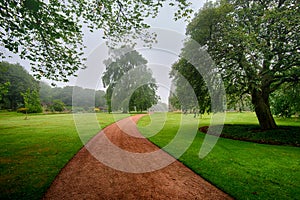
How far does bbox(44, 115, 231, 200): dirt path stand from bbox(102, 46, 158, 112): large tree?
2356 cm

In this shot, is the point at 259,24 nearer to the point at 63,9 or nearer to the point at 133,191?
the point at 63,9

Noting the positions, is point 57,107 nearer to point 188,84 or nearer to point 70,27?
point 188,84

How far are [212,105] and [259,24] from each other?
651 centimetres

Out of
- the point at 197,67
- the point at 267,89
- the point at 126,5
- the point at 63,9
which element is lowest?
the point at 267,89

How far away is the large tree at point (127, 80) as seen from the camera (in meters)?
30.2

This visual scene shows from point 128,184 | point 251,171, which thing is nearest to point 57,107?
point 128,184

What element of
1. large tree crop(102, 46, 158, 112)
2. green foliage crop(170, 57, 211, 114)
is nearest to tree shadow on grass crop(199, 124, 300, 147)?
green foliage crop(170, 57, 211, 114)

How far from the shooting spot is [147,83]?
31.3m

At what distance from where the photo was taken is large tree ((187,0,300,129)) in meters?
9.12

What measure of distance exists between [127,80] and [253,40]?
2762 cm

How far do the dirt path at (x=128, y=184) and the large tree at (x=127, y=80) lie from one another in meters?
23.6

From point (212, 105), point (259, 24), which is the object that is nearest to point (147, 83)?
point (212, 105)

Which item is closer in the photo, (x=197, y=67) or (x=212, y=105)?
(x=197, y=67)

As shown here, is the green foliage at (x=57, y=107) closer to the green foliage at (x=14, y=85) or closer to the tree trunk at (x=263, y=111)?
the green foliage at (x=14, y=85)
